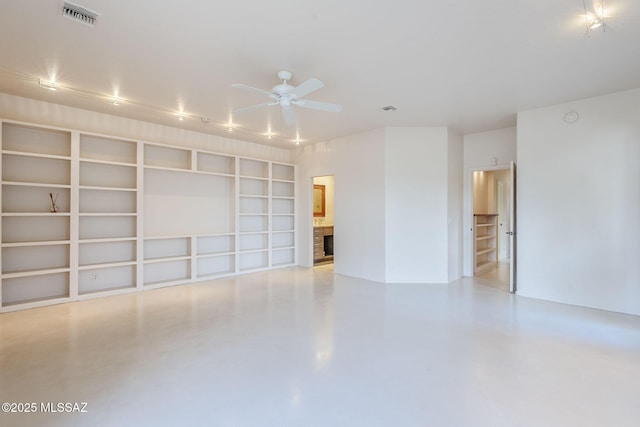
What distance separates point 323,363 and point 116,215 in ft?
14.1

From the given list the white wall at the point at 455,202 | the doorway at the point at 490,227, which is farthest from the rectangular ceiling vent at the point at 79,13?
the doorway at the point at 490,227

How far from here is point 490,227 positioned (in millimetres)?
7770

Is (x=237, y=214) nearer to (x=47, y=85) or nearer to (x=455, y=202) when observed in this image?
(x=47, y=85)

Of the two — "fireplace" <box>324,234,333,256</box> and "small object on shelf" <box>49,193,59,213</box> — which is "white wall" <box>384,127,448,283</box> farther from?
"small object on shelf" <box>49,193,59,213</box>

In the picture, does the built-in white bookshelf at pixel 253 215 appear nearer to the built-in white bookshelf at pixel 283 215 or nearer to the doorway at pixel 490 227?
the built-in white bookshelf at pixel 283 215

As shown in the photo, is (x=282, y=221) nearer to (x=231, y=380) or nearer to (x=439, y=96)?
(x=439, y=96)

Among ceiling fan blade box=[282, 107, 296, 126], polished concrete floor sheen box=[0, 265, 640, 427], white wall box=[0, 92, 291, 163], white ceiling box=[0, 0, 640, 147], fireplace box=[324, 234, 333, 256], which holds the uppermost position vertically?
white ceiling box=[0, 0, 640, 147]

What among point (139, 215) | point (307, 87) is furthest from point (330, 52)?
point (139, 215)

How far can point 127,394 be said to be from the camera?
2168 mm

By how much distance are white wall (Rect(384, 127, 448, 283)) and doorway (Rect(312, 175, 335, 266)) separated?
8.33ft

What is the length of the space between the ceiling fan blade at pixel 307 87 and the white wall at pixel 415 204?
2.87m

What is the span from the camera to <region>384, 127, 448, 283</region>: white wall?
5.59 meters

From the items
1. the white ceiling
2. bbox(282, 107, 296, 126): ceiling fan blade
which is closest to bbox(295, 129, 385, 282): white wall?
the white ceiling

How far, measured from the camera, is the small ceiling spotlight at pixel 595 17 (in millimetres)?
2365
